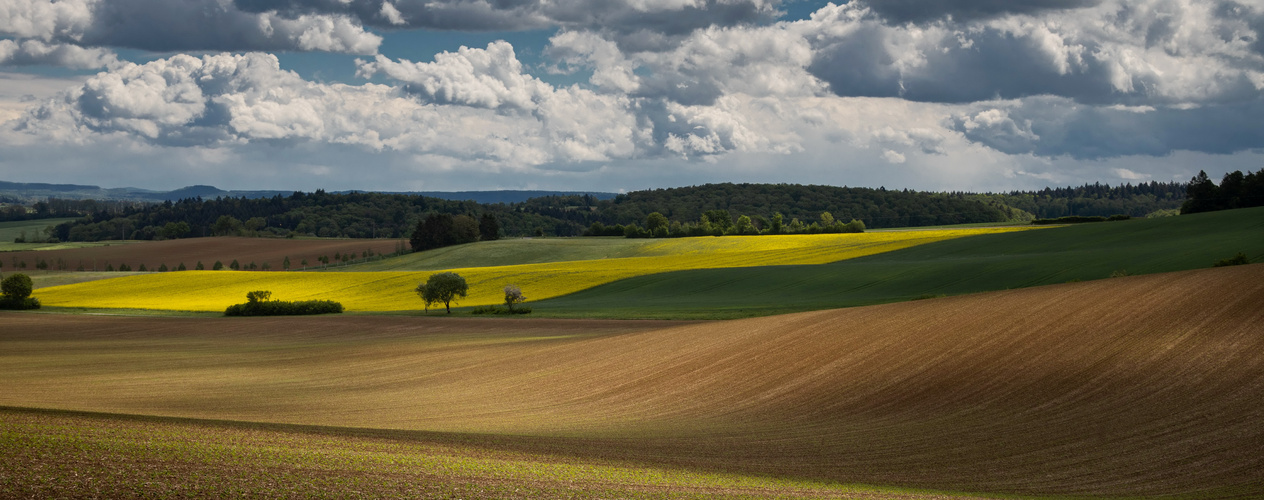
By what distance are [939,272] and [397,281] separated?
5214 centimetres

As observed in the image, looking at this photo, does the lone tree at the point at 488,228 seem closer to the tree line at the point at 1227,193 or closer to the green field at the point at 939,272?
the green field at the point at 939,272

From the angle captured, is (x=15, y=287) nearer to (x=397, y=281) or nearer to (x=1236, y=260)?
(x=397, y=281)

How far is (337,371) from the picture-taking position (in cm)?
3734

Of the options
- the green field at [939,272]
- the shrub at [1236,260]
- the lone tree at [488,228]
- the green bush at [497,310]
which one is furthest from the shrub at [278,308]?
the lone tree at [488,228]

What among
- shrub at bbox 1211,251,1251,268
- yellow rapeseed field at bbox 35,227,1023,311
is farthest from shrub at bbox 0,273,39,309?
shrub at bbox 1211,251,1251,268

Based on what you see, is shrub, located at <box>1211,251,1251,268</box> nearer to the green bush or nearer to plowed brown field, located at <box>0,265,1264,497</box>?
plowed brown field, located at <box>0,265,1264,497</box>

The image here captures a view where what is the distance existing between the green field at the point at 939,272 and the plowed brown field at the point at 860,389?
61.4 feet

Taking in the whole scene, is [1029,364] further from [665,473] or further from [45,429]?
[45,429]

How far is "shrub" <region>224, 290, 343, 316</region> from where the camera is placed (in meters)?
69.0

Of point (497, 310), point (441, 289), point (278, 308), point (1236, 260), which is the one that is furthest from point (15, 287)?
point (1236, 260)

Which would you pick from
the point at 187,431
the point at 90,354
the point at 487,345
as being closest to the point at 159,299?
the point at 90,354

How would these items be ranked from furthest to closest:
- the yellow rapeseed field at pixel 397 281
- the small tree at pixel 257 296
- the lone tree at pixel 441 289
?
the yellow rapeseed field at pixel 397 281
the small tree at pixel 257 296
the lone tree at pixel 441 289

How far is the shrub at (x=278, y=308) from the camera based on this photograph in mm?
69000

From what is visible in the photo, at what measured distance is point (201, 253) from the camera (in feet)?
438
